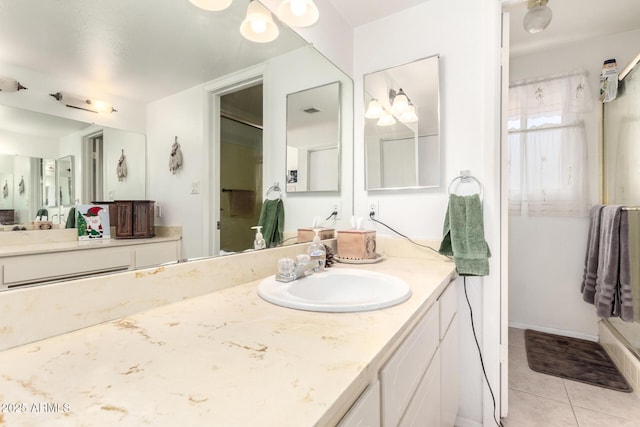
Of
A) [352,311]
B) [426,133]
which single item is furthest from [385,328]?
[426,133]

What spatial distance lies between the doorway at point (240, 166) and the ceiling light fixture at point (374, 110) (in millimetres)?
725

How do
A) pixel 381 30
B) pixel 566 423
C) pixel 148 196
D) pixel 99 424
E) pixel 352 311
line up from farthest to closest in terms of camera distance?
1. pixel 381 30
2. pixel 566 423
3. pixel 148 196
4. pixel 352 311
5. pixel 99 424

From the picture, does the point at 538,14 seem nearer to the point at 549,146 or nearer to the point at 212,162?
the point at 549,146

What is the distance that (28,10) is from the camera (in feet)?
1.97

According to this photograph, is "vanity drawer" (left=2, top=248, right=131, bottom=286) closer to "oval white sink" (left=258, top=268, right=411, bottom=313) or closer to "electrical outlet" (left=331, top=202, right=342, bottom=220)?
"oval white sink" (left=258, top=268, right=411, bottom=313)

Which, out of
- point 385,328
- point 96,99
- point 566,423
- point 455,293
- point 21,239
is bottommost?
point 566,423

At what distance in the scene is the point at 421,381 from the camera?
812mm

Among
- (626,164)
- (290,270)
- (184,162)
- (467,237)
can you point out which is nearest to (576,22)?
(626,164)

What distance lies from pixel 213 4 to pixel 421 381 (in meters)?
1.36

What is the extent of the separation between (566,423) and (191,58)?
234 cm

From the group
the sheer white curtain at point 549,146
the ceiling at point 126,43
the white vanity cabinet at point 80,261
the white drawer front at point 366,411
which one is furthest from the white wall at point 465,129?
the sheer white curtain at point 549,146

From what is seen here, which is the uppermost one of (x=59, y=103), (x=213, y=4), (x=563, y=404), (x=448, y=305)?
(x=213, y=4)

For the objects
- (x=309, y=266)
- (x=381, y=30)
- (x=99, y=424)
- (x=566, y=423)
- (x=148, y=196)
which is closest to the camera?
(x=99, y=424)

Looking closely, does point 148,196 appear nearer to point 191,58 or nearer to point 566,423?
point 191,58
